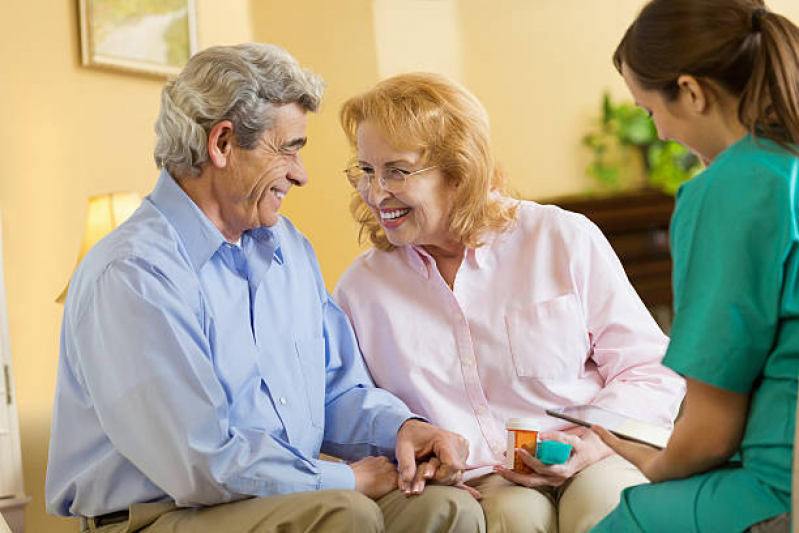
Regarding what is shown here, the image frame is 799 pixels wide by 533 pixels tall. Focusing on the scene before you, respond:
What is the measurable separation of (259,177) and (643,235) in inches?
126

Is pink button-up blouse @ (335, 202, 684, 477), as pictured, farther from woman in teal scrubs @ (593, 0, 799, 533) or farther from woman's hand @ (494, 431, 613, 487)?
woman in teal scrubs @ (593, 0, 799, 533)

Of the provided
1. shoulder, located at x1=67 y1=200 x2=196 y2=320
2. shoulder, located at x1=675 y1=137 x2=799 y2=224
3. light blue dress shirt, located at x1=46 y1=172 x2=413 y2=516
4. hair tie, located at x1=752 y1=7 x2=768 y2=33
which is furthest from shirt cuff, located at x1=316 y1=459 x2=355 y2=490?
hair tie, located at x1=752 y1=7 x2=768 y2=33

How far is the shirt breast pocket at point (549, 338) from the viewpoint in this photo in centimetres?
190

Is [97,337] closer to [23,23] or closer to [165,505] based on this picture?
[165,505]

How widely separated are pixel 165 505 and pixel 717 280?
96cm

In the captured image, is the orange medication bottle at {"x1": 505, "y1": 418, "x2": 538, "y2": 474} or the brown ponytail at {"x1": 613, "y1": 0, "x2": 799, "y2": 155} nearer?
the brown ponytail at {"x1": 613, "y1": 0, "x2": 799, "y2": 155}

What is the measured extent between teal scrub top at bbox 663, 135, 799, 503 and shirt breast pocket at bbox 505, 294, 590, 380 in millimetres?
768

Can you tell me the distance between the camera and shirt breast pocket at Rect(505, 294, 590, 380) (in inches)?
74.8

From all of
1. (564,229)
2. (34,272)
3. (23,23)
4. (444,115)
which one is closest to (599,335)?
(564,229)

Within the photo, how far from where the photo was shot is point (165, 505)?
153 centimetres

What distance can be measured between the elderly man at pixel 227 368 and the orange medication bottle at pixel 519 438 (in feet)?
0.31

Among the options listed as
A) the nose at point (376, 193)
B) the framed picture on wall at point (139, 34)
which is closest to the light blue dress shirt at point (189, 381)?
the nose at point (376, 193)

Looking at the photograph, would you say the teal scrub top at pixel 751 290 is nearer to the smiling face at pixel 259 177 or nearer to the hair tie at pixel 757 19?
the hair tie at pixel 757 19

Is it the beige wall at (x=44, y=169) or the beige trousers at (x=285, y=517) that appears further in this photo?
the beige wall at (x=44, y=169)
